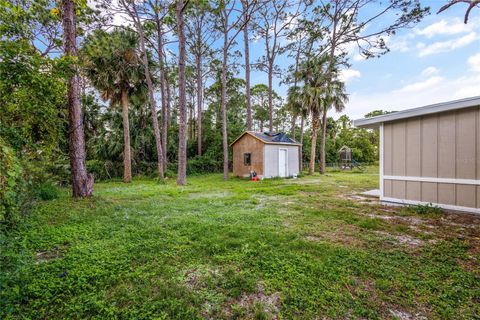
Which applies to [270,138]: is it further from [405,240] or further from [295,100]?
[405,240]

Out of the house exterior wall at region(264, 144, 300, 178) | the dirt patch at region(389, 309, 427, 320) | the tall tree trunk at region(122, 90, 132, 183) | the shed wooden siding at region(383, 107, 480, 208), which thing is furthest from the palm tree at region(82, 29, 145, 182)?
the dirt patch at region(389, 309, 427, 320)

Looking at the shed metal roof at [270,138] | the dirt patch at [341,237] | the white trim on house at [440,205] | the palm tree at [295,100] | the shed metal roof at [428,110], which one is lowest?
the dirt patch at [341,237]

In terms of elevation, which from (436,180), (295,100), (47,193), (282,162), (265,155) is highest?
(295,100)

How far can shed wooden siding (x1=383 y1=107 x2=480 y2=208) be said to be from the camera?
4.13 m

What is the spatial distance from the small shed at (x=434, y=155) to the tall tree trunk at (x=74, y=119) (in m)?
7.77

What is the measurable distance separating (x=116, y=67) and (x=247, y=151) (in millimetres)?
8308

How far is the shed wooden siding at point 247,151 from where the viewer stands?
12491mm

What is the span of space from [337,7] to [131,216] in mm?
16754

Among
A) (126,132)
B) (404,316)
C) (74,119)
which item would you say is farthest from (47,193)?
(404,316)

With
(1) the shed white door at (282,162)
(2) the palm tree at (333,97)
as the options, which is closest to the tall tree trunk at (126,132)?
(1) the shed white door at (282,162)

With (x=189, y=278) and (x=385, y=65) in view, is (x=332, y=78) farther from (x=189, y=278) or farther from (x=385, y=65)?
(x=189, y=278)

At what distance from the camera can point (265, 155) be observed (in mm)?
12336

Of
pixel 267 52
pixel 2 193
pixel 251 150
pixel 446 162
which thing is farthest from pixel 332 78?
pixel 2 193

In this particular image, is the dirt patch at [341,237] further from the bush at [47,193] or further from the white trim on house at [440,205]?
the bush at [47,193]
